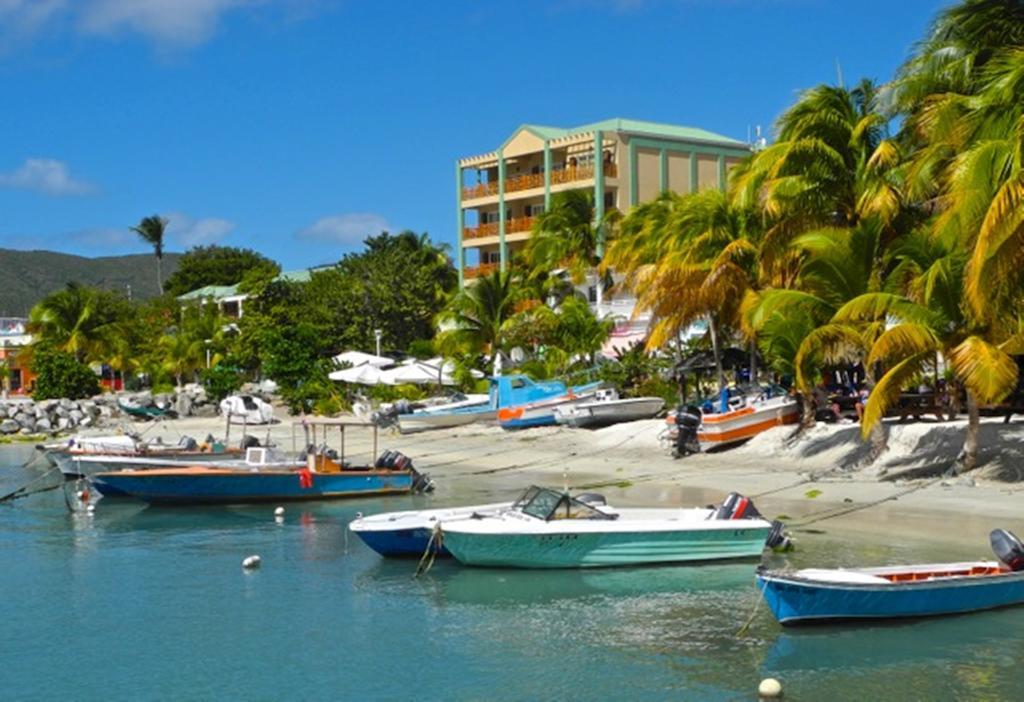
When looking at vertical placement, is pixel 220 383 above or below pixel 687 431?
above

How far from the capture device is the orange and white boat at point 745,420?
109 ft

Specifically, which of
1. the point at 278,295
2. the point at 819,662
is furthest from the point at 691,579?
the point at 278,295

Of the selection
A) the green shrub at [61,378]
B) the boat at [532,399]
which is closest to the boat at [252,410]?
the boat at [532,399]

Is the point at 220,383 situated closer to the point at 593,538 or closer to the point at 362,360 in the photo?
the point at 362,360

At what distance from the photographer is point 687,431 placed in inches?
1316

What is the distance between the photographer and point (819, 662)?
15242 millimetres

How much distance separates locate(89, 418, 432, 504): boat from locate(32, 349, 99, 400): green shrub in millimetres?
39038

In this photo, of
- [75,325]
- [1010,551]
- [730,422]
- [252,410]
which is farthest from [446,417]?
[75,325]

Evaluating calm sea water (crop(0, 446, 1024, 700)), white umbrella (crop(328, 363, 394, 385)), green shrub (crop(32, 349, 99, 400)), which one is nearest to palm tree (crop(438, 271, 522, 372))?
white umbrella (crop(328, 363, 394, 385))

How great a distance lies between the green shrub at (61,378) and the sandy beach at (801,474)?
32.0 meters

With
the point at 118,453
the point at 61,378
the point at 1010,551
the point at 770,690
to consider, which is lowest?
the point at 770,690

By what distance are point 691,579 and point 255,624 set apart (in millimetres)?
7001

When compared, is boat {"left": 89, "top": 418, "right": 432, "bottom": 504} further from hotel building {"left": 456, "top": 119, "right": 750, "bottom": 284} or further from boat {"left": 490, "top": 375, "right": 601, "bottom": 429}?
hotel building {"left": 456, "top": 119, "right": 750, "bottom": 284}

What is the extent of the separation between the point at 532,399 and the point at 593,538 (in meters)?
23.3
